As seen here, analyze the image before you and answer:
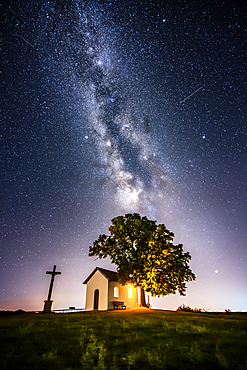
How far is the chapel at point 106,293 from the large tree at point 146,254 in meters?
7.37

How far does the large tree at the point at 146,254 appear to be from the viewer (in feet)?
73.8

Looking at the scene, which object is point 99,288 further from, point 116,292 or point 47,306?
point 47,306

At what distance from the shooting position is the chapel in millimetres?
29812

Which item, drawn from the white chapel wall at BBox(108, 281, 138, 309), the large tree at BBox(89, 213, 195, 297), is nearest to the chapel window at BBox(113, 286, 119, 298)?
the white chapel wall at BBox(108, 281, 138, 309)

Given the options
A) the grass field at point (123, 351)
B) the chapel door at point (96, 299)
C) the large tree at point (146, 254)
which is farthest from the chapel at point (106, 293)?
→ the grass field at point (123, 351)

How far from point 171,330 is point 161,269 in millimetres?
14872

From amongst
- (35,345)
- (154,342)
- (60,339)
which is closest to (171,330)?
(154,342)

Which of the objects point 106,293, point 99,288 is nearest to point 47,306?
point 106,293

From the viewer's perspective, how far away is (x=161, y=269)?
78.5ft

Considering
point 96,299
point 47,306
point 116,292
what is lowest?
point 47,306

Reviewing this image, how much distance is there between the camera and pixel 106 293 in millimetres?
29953

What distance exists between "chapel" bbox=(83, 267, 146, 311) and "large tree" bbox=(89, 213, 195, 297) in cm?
737

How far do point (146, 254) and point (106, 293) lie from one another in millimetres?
11031

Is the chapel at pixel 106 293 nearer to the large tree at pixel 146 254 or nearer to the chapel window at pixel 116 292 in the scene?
the chapel window at pixel 116 292
